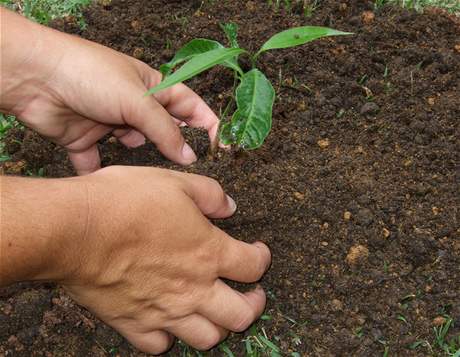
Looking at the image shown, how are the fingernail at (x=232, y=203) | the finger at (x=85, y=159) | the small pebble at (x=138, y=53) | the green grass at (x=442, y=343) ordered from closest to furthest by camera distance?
the green grass at (x=442, y=343) < the fingernail at (x=232, y=203) < the finger at (x=85, y=159) < the small pebble at (x=138, y=53)

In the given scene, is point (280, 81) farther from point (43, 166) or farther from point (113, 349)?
point (113, 349)

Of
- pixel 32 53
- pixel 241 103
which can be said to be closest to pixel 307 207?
pixel 241 103

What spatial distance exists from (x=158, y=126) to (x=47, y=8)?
3.92ft

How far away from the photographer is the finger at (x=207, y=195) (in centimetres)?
136

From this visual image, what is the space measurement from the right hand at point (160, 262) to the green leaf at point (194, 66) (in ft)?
0.76

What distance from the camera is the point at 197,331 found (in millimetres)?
1379

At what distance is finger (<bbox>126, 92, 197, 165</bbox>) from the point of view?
1.48 meters

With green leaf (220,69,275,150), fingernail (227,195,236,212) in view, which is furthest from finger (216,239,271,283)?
green leaf (220,69,275,150)

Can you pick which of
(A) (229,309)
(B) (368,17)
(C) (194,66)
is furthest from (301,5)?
(A) (229,309)

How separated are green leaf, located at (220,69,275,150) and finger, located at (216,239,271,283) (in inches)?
9.4

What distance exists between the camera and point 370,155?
5.51 ft

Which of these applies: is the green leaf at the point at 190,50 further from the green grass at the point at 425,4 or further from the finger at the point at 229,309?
the green grass at the point at 425,4

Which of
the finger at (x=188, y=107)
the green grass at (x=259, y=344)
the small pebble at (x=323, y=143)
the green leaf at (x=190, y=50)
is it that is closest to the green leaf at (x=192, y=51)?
the green leaf at (x=190, y=50)

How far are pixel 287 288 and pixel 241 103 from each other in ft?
1.67
